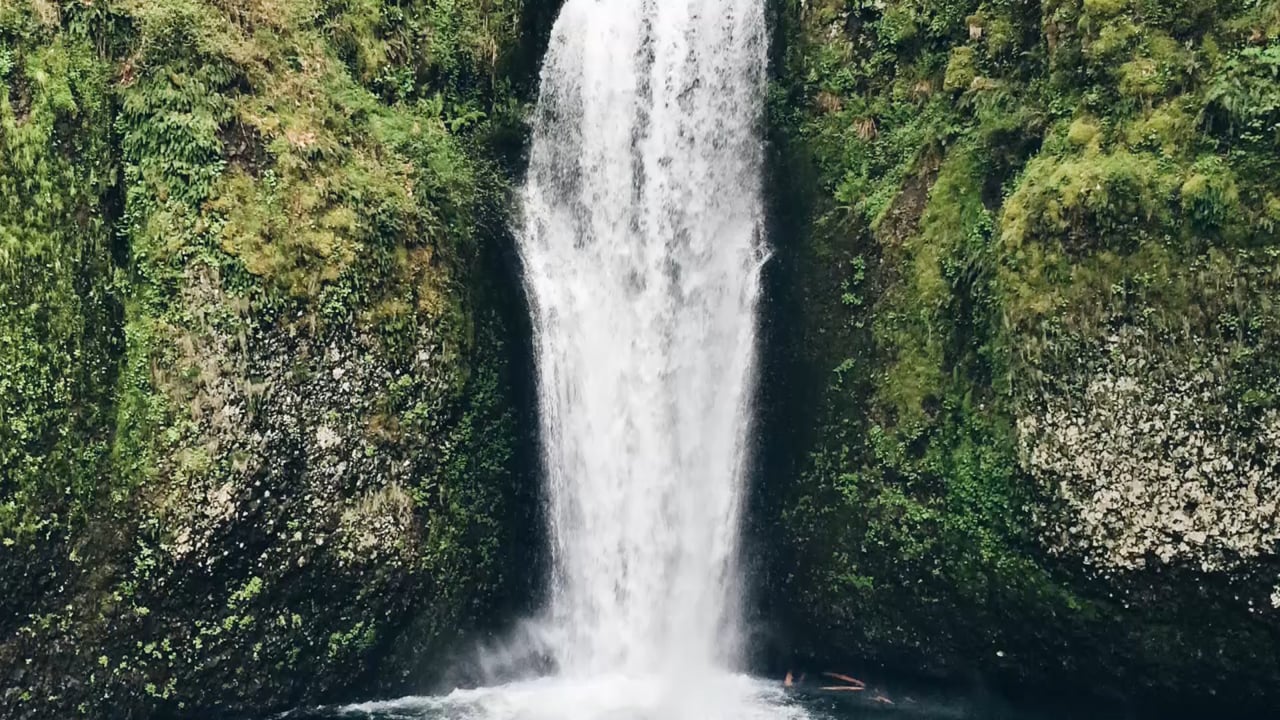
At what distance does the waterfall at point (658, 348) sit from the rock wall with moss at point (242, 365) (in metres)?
0.73

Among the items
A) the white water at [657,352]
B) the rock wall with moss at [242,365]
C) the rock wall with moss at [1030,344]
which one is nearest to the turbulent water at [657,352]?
the white water at [657,352]

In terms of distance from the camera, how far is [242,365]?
948 centimetres

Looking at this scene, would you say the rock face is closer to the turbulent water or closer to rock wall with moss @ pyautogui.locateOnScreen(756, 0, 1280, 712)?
rock wall with moss @ pyautogui.locateOnScreen(756, 0, 1280, 712)

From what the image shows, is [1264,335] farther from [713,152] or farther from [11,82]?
[11,82]

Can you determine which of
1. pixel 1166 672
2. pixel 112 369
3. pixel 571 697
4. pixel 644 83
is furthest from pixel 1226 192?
pixel 112 369

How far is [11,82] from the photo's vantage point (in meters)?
8.80

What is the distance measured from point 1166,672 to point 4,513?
10.8 metres

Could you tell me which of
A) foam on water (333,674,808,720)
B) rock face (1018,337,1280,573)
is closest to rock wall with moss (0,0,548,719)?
foam on water (333,674,808,720)

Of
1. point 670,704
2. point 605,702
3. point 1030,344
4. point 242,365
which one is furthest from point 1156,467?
point 242,365

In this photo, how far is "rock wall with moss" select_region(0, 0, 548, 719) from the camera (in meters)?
8.77

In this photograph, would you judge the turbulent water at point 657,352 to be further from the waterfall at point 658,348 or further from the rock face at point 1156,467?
the rock face at point 1156,467

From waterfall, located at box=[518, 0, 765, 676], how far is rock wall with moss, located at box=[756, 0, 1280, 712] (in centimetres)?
54

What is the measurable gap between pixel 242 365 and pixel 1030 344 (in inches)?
303

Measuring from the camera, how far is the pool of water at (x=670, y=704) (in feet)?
33.5
